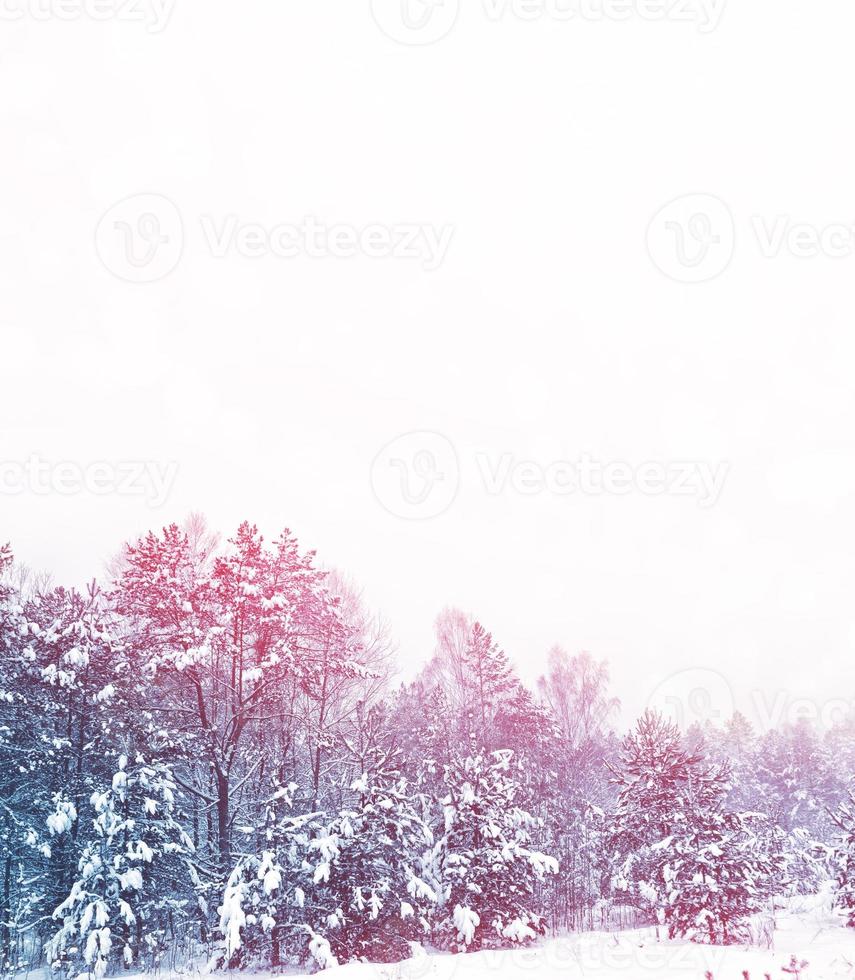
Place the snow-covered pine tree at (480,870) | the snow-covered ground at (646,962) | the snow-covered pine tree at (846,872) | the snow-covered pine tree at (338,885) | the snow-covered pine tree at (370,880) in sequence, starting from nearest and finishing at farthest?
the snow-covered ground at (646,962) < the snow-covered pine tree at (846,872) < the snow-covered pine tree at (338,885) < the snow-covered pine tree at (370,880) < the snow-covered pine tree at (480,870)

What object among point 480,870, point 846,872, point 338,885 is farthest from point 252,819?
point 846,872

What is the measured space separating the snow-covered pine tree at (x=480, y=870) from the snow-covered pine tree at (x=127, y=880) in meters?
6.65

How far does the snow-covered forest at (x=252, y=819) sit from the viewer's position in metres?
16.2

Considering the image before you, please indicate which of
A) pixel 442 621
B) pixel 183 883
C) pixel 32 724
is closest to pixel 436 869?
pixel 183 883

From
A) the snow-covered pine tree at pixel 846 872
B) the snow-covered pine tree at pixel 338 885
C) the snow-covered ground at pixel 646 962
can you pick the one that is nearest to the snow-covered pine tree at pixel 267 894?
the snow-covered pine tree at pixel 338 885

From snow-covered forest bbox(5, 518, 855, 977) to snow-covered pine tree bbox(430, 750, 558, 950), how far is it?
0.20 ft

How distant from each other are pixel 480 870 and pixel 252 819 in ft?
24.6

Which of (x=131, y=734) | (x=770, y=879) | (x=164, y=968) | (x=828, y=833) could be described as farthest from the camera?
(x=828, y=833)

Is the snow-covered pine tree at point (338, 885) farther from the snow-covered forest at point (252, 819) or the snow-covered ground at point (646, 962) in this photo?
the snow-covered ground at point (646, 962)

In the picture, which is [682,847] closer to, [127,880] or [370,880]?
[370,880]

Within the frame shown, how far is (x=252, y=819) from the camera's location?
2131 cm

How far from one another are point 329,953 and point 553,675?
39403mm

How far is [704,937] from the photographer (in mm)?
15344

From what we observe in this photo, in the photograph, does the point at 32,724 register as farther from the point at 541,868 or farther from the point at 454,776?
the point at 541,868
